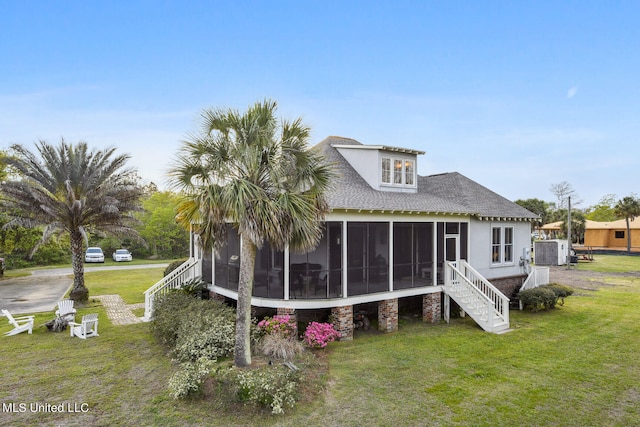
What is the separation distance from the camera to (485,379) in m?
8.32

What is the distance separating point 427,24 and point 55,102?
1997 centimetres

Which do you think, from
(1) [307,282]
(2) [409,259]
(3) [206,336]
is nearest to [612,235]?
(2) [409,259]

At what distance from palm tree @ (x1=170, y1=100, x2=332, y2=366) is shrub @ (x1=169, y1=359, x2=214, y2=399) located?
891mm

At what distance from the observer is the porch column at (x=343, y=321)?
442 inches

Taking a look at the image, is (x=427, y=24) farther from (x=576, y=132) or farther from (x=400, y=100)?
(x=576, y=132)

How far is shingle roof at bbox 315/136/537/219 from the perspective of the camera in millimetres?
11959

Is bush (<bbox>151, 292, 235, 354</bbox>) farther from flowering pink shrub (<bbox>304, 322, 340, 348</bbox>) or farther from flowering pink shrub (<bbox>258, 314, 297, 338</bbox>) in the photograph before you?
flowering pink shrub (<bbox>304, 322, 340, 348</bbox>)

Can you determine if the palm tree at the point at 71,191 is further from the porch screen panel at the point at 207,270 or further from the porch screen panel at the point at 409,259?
the porch screen panel at the point at 409,259

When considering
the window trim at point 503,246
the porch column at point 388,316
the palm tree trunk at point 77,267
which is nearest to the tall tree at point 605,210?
the window trim at point 503,246

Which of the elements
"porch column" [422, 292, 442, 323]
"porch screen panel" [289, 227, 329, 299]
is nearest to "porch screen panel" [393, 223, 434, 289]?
"porch column" [422, 292, 442, 323]

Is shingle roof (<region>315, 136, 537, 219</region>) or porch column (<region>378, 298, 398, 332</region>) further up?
shingle roof (<region>315, 136, 537, 219</region>)

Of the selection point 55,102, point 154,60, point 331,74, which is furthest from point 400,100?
point 55,102

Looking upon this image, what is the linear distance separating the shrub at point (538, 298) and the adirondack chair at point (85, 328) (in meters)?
16.7

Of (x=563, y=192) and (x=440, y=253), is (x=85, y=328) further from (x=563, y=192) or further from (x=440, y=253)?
(x=563, y=192)
